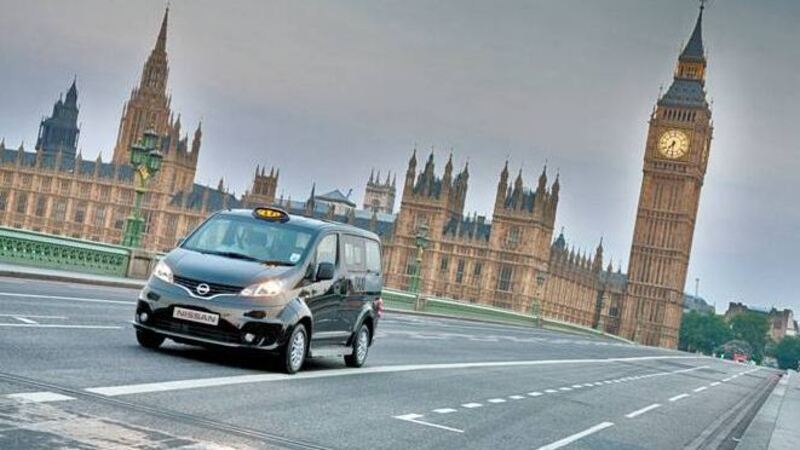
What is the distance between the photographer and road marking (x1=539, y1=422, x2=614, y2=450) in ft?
34.3

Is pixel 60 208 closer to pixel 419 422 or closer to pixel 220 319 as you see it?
pixel 220 319

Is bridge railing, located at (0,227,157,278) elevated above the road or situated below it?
above

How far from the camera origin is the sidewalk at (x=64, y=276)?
23.9 m

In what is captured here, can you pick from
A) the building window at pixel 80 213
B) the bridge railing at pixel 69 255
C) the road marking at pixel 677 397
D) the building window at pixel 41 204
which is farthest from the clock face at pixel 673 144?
the road marking at pixel 677 397

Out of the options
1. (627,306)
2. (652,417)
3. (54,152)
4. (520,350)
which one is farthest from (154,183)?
(652,417)

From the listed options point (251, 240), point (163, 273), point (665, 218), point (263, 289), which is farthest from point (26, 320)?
point (665, 218)

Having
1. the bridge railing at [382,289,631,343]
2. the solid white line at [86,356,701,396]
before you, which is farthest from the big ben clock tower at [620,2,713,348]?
the solid white line at [86,356,701,396]

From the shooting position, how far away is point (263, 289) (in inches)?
460

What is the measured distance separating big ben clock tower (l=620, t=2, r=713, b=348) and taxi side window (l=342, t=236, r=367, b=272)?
12774 centimetres

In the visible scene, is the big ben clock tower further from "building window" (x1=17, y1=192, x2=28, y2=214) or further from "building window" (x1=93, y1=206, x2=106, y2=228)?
"building window" (x1=17, y1=192, x2=28, y2=214)

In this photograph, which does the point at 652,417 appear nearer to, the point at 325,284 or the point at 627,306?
the point at 325,284

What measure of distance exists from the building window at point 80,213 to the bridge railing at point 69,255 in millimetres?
100976

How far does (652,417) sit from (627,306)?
12643cm

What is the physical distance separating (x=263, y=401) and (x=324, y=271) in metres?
2.99
